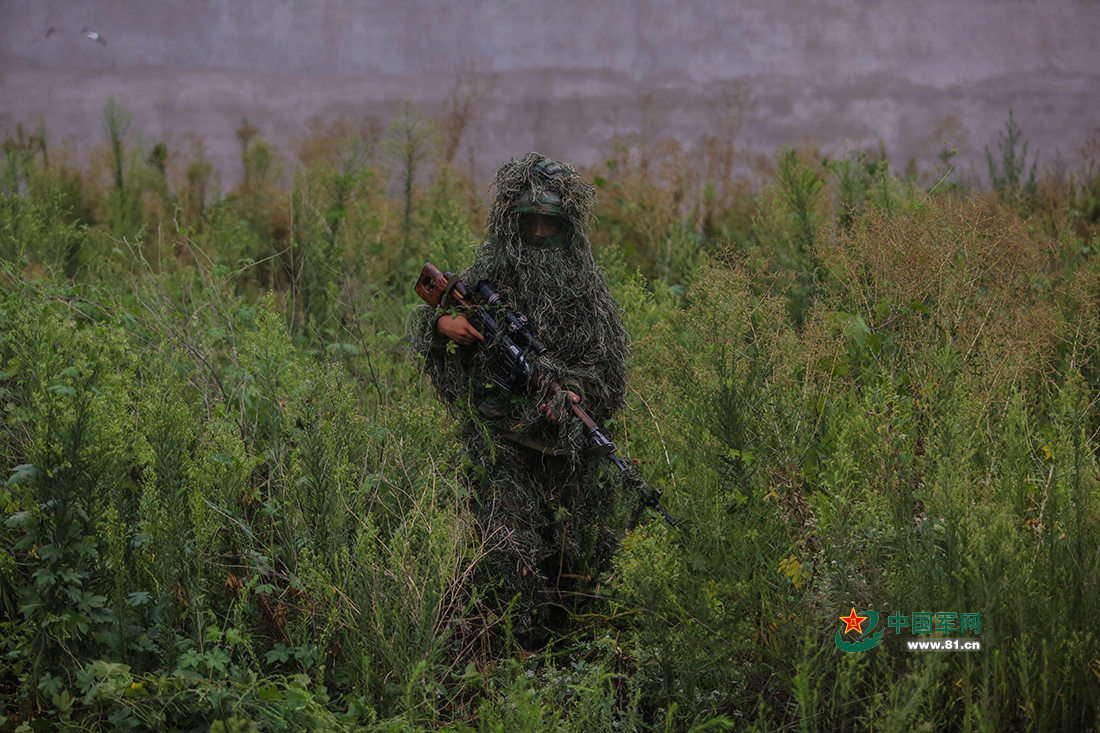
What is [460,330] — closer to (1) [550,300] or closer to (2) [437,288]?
(2) [437,288]

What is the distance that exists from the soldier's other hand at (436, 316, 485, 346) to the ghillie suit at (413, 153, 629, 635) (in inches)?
1.7

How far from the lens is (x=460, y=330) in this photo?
2564 millimetres

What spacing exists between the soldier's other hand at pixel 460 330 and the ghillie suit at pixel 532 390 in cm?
4

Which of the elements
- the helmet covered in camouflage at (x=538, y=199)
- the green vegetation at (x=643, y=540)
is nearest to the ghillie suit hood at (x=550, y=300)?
the helmet covered in camouflage at (x=538, y=199)

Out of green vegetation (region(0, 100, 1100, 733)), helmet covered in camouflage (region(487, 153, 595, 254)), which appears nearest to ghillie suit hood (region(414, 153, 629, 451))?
helmet covered in camouflage (region(487, 153, 595, 254))

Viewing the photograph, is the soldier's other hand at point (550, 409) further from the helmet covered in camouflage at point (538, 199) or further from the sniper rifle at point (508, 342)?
the helmet covered in camouflage at point (538, 199)

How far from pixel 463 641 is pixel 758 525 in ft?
3.10

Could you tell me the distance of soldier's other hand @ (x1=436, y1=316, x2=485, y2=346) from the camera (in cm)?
256

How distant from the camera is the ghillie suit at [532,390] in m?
2.59

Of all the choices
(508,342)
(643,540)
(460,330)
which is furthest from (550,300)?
(643,540)

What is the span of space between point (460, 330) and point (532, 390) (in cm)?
29

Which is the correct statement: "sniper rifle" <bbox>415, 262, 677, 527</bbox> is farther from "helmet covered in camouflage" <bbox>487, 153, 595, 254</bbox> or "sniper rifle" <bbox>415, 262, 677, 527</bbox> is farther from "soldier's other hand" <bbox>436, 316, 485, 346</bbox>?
"helmet covered in camouflage" <bbox>487, 153, 595, 254</bbox>

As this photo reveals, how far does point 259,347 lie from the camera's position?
2.89m

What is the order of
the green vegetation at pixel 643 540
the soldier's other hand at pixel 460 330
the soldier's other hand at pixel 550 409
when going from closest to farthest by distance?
the green vegetation at pixel 643 540 → the soldier's other hand at pixel 550 409 → the soldier's other hand at pixel 460 330
